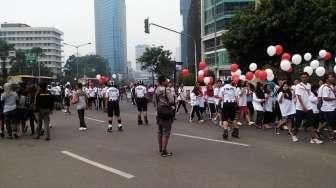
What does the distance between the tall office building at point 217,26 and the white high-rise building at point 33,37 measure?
72.1 metres

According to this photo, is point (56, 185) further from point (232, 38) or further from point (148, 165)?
A: point (232, 38)

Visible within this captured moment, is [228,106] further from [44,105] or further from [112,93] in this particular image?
[44,105]

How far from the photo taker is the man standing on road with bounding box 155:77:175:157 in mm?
11938

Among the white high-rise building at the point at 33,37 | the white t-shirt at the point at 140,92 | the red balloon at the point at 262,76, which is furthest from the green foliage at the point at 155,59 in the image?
the white high-rise building at the point at 33,37

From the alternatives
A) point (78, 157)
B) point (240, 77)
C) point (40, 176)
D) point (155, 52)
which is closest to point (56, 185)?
point (40, 176)

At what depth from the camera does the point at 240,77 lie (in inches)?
794

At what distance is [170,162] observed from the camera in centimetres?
1109

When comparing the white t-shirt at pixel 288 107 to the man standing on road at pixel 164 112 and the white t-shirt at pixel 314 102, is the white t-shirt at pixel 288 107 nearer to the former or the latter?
the white t-shirt at pixel 314 102

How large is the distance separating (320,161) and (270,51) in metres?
11.8

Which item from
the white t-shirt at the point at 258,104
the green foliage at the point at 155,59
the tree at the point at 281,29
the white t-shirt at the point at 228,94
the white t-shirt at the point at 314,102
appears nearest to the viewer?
the white t-shirt at the point at 314,102

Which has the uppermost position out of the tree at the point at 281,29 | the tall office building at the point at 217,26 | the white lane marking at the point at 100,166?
the tall office building at the point at 217,26

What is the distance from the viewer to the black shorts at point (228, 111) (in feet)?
48.5

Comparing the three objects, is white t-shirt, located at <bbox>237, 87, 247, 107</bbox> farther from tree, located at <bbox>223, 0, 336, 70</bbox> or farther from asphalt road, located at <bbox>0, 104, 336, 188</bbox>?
tree, located at <bbox>223, 0, 336, 70</bbox>

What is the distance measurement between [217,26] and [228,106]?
246 feet
